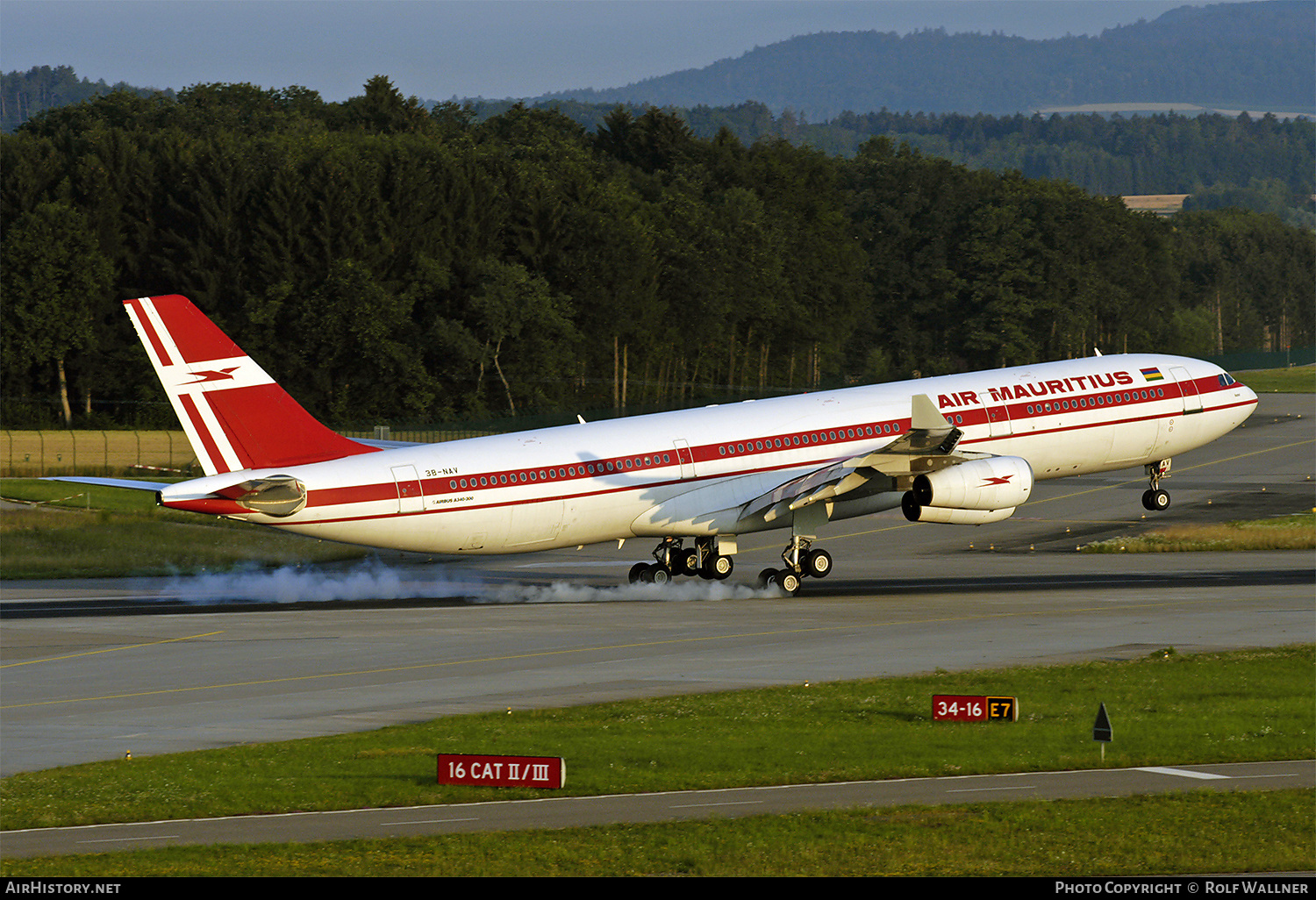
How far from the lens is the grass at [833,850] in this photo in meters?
18.7

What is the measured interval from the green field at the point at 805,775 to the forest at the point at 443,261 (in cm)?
7591

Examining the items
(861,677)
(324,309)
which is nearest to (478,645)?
(861,677)

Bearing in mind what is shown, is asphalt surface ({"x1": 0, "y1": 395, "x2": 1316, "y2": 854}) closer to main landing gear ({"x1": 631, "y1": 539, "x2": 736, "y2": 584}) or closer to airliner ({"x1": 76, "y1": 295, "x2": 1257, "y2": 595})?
main landing gear ({"x1": 631, "y1": 539, "x2": 736, "y2": 584})

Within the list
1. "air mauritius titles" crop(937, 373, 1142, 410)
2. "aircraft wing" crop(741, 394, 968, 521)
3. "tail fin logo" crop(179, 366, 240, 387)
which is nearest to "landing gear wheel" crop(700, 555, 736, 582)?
"aircraft wing" crop(741, 394, 968, 521)

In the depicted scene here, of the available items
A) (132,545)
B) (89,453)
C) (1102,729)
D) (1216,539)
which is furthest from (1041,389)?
(89,453)

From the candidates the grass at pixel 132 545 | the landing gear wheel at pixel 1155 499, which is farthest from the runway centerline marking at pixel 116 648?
the landing gear wheel at pixel 1155 499

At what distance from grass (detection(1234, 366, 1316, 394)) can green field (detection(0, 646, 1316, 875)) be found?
137144mm

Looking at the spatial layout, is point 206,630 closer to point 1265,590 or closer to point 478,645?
point 478,645

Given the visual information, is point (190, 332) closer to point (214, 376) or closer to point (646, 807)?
point (214, 376)

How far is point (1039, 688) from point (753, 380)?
12544cm

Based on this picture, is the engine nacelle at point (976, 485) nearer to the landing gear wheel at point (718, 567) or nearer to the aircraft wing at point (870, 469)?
the aircraft wing at point (870, 469)

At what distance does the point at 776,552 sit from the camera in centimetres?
6278

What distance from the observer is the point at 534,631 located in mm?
40469

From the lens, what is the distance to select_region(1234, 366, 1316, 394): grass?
535ft
